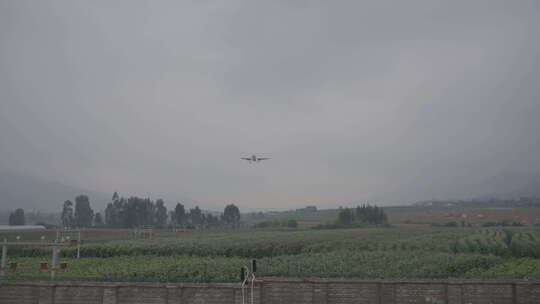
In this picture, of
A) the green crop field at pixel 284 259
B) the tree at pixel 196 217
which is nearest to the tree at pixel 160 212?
the tree at pixel 196 217

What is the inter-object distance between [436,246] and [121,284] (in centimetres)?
3954

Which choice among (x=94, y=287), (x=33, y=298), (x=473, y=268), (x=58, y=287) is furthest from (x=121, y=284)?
(x=473, y=268)

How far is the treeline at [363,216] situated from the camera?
13325 centimetres

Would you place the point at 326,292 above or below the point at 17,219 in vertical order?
above

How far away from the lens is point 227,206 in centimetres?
16375

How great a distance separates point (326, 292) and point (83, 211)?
192 m

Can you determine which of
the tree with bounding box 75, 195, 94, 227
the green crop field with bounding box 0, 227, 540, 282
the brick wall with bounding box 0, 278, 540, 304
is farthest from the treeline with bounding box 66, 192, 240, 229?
the brick wall with bounding box 0, 278, 540, 304

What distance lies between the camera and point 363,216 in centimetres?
14125

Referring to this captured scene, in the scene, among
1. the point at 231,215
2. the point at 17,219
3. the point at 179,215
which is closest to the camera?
the point at 179,215

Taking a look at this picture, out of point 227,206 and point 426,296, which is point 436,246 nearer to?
point 426,296

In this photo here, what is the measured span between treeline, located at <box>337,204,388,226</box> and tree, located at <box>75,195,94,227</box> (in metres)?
114

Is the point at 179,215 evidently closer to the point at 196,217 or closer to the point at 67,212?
the point at 196,217

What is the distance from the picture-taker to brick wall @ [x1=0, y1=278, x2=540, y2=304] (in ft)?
46.2

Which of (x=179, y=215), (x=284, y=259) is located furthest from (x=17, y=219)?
(x=284, y=259)
